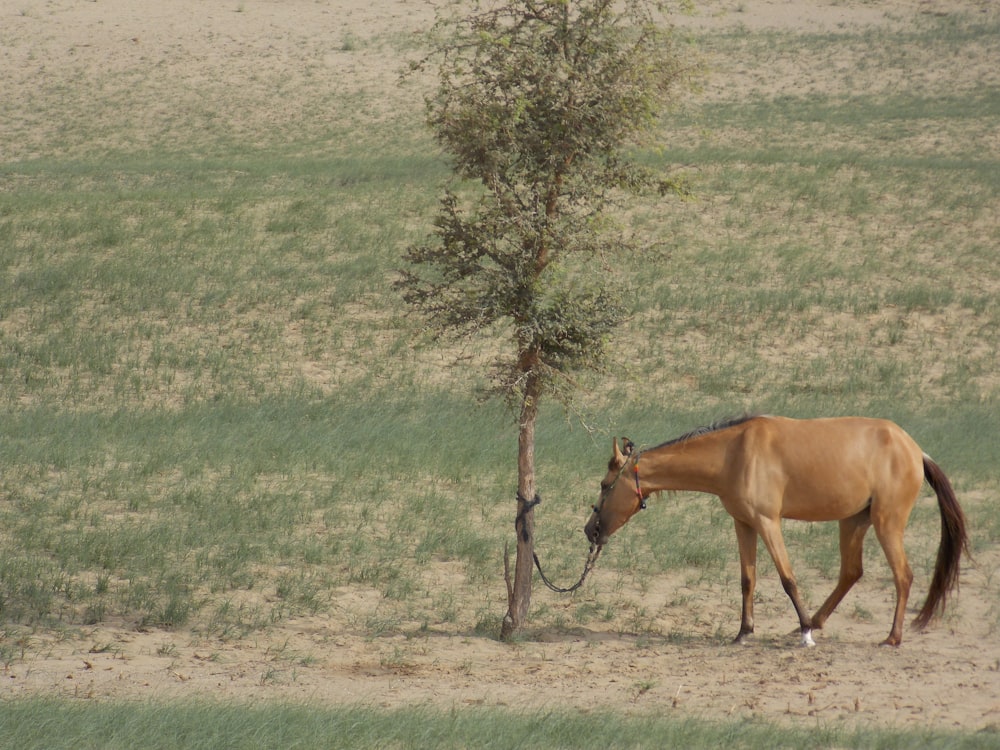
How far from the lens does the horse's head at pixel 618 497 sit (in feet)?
35.5

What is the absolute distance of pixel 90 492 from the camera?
13.7 meters

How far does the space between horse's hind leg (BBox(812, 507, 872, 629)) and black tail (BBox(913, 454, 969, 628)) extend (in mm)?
623

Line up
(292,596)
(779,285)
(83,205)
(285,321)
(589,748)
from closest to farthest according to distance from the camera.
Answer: (589,748), (292,596), (285,321), (779,285), (83,205)

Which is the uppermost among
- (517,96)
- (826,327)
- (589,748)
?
(517,96)

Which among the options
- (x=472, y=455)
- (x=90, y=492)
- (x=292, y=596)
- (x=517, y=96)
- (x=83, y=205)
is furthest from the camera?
(x=83, y=205)

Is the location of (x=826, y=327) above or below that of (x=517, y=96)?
below

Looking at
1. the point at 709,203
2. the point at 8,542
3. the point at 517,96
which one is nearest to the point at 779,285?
the point at 709,203

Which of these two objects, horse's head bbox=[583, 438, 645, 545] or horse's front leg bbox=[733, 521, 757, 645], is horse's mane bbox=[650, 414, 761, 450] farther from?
horse's front leg bbox=[733, 521, 757, 645]

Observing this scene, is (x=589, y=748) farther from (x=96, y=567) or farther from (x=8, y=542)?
(x=8, y=542)

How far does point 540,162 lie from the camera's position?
34.2 feet

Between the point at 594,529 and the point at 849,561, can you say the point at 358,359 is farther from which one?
the point at 849,561

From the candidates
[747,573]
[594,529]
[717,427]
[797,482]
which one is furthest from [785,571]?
[594,529]

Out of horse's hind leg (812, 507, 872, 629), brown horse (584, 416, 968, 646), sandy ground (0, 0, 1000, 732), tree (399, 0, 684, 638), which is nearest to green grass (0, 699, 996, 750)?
sandy ground (0, 0, 1000, 732)

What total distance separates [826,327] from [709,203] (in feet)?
18.1
